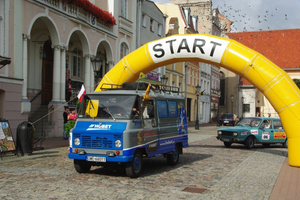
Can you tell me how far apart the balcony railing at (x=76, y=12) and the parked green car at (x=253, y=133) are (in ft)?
35.9

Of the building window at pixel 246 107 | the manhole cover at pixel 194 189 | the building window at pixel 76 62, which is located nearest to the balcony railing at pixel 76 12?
the building window at pixel 76 62

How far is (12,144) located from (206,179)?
686cm

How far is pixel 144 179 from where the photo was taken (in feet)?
32.7

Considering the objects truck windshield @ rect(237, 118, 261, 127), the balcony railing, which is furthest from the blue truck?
the balcony railing

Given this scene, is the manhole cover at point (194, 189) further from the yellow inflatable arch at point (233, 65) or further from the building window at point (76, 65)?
the building window at point (76, 65)

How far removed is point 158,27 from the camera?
129ft

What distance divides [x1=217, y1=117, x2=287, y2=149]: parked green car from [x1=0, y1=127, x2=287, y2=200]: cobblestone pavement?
446 centimetres

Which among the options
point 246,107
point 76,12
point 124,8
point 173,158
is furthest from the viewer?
point 246,107

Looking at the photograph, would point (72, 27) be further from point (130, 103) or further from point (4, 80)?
point (130, 103)

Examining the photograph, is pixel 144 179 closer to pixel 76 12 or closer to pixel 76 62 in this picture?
pixel 76 12

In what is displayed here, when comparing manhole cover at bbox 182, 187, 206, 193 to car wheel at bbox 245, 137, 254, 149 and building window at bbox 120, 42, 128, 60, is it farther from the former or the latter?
building window at bbox 120, 42, 128, 60

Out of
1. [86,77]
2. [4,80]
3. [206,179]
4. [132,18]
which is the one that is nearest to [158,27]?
A: [132,18]

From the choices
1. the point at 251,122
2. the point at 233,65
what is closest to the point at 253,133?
the point at 251,122

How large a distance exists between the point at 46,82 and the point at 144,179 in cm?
1542
